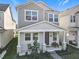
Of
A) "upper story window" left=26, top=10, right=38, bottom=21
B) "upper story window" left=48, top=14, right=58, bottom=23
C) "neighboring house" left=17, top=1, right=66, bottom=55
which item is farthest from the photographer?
"upper story window" left=48, top=14, right=58, bottom=23

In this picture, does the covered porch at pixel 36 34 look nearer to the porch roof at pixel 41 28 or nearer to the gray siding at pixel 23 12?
the porch roof at pixel 41 28

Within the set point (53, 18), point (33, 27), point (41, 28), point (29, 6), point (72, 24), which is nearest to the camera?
point (33, 27)

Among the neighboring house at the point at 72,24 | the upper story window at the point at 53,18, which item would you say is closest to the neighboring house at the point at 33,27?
the upper story window at the point at 53,18

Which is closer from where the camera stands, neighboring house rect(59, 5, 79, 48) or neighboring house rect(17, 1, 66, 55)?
neighboring house rect(17, 1, 66, 55)

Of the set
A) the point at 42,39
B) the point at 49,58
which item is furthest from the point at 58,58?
the point at 42,39

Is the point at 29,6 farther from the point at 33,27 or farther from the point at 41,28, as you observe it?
the point at 41,28

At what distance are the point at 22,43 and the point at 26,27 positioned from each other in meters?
1.95

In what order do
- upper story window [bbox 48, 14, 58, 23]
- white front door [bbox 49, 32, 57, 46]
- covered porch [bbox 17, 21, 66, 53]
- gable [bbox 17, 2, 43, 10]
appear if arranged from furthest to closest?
upper story window [bbox 48, 14, 58, 23] < white front door [bbox 49, 32, 57, 46] < gable [bbox 17, 2, 43, 10] < covered porch [bbox 17, 21, 66, 53]

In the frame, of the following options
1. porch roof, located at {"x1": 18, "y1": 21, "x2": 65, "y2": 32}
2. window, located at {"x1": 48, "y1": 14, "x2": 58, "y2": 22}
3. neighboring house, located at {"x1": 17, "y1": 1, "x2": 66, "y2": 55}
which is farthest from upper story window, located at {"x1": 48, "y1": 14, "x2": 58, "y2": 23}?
porch roof, located at {"x1": 18, "y1": 21, "x2": 65, "y2": 32}

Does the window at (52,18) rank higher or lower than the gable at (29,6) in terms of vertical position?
lower

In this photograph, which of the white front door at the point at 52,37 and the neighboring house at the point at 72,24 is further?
the neighboring house at the point at 72,24

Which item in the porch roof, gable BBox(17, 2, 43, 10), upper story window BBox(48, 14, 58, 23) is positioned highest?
gable BBox(17, 2, 43, 10)

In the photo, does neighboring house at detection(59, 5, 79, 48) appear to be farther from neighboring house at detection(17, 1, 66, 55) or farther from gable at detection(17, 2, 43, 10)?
gable at detection(17, 2, 43, 10)

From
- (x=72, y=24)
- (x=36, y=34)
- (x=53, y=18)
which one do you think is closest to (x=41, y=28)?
(x=36, y=34)
